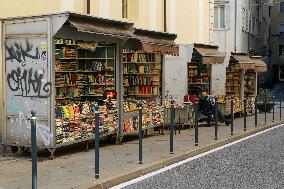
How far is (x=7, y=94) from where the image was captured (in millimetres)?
12492

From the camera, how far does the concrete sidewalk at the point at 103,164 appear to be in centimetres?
905

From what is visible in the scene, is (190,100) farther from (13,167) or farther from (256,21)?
(256,21)

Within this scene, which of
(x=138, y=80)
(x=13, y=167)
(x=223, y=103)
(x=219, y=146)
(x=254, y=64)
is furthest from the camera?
(x=254, y=64)

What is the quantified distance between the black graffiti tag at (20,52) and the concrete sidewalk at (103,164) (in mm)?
2215

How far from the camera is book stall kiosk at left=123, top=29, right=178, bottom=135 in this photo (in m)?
15.6

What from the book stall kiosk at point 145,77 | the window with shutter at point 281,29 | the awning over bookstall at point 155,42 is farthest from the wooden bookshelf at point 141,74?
the window with shutter at point 281,29

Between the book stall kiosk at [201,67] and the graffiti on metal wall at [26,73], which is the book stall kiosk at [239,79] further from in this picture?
the graffiti on metal wall at [26,73]

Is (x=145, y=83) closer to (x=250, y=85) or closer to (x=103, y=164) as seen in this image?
(x=103, y=164)

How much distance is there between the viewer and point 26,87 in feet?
40.0

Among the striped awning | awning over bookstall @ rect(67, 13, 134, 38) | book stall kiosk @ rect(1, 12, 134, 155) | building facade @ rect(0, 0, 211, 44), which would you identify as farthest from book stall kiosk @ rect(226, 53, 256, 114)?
book stall kiosk @ rect(1, 12, 134, 155)

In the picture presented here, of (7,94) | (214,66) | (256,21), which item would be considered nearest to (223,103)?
(214,66)

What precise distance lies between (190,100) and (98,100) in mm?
5832

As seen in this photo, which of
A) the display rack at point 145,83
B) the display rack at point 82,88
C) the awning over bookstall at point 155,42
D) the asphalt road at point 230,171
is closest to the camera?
the asphalt road at point 230,171

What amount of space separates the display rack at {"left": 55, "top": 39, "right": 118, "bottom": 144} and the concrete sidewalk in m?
0.57
